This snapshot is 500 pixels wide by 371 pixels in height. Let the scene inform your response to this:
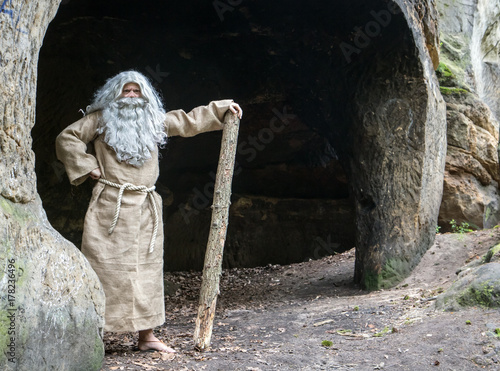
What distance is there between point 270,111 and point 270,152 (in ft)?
3.01

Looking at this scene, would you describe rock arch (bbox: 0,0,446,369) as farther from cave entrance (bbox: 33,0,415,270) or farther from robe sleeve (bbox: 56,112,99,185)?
robe sleeve (bbox: 56,112,99,185)

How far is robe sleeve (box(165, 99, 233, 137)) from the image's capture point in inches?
168

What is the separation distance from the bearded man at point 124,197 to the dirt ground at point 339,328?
13.0 inches

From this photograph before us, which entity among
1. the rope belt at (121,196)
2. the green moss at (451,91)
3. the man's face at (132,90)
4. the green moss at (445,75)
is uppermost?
the green moss at (445,75)

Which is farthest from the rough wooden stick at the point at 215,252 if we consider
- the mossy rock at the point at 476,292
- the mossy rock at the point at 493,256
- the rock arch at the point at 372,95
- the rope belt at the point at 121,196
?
the rock arch at the point at 372,95

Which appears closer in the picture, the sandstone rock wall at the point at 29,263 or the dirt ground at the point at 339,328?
the sandstone rock wall at the point at 29,263

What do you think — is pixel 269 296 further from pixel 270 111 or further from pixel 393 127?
pixel 270 111

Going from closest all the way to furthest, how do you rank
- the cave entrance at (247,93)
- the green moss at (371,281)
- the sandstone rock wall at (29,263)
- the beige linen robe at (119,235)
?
the sandstone rock wall at (29,263), the beige linen robe at (119,235), the green moss at (371,281), the cave entrance at (247,93)

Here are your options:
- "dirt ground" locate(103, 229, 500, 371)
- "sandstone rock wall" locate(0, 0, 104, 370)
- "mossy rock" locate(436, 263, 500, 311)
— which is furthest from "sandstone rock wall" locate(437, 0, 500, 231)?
"sandstone rock wall" locate(0, 0, 104, 370)

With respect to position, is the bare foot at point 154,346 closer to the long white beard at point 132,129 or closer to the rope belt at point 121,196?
the rope belt at point 121,196

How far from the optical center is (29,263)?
286 cm

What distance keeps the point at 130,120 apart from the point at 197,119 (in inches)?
19.9

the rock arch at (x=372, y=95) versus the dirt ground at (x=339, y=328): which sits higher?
the rock arch at (x=372, y=95)

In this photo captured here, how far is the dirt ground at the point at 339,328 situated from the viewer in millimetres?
3518
